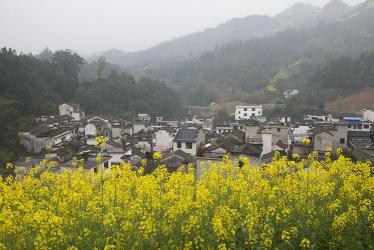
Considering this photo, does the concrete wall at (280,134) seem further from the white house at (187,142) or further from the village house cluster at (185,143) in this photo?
the white house at (187,142)

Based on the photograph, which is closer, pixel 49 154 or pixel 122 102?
pixel 49 154

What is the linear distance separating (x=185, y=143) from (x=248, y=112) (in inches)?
1679

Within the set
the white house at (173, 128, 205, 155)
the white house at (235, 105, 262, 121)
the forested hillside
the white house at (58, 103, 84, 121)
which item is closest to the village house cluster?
the white house at (173, 128, 205, 155)

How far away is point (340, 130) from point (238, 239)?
22.8m

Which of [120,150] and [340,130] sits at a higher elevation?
[340,130]

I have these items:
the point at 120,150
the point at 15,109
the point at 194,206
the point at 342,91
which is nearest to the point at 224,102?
the point at 342,91

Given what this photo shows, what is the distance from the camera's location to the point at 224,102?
92.5m

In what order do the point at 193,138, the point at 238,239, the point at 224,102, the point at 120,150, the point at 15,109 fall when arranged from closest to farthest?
the point at 238,239 → the point at 193,138 → the point at 120,150 → the point at 15,109 → the point at 224,102

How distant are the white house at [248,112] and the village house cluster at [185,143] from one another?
52.7ft

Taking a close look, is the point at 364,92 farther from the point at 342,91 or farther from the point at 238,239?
the point at 238,239

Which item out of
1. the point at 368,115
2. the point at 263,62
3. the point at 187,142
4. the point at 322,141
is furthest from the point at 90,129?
the point at 263,62

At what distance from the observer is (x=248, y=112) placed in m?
70.1

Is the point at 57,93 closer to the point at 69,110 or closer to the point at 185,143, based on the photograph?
the point at 69,110

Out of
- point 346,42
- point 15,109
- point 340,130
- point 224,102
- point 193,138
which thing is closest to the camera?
point 340,130
